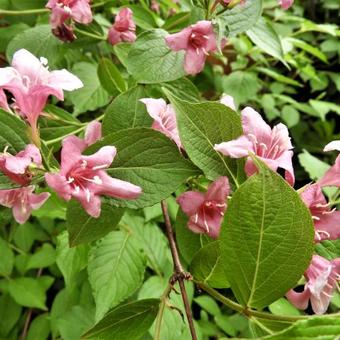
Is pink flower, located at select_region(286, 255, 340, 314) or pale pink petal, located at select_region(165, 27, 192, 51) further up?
pale pink petal, located at select_region(165, 27, 192, 51)

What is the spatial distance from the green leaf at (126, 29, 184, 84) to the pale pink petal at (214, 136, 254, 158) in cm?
25

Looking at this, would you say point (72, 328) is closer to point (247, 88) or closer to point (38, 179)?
point (38, 179)

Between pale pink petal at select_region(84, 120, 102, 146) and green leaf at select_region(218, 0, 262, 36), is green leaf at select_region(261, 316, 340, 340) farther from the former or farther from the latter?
green leaf at select_region(218, 0, 262, 36)

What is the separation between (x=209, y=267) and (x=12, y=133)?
9.8 inches

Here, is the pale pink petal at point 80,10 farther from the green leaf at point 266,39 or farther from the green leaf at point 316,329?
the green leaf at point 316,329

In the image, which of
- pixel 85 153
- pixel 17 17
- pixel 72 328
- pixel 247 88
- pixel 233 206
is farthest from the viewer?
pixel 247 88

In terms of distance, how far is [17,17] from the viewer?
118cm

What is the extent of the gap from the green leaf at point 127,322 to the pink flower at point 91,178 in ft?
0.49

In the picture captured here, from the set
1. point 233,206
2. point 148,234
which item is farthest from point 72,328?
point 233,206

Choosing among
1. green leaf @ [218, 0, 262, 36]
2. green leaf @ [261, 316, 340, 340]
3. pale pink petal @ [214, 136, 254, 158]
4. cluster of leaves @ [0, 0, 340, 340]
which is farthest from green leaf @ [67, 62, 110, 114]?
green leaf @ [261, 316, 340, 340]

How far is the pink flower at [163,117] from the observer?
0.61m

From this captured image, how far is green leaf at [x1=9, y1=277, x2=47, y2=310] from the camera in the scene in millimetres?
1156

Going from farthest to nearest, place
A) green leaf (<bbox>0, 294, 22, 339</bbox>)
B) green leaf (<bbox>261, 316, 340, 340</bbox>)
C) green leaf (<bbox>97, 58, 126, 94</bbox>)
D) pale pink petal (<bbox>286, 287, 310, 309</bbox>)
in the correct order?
green leaf (<bbox>0, 294, 22, 339</bbox>) → green leaf (<bbox>97, 58, 126, 94</bbox>) → pale pink petal (<bbox>286, 287, 310, 309</bbox>) → green leaf (<bbox>261, 316, 340, 340</bbox>)

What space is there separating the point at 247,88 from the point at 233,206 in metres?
1.03
